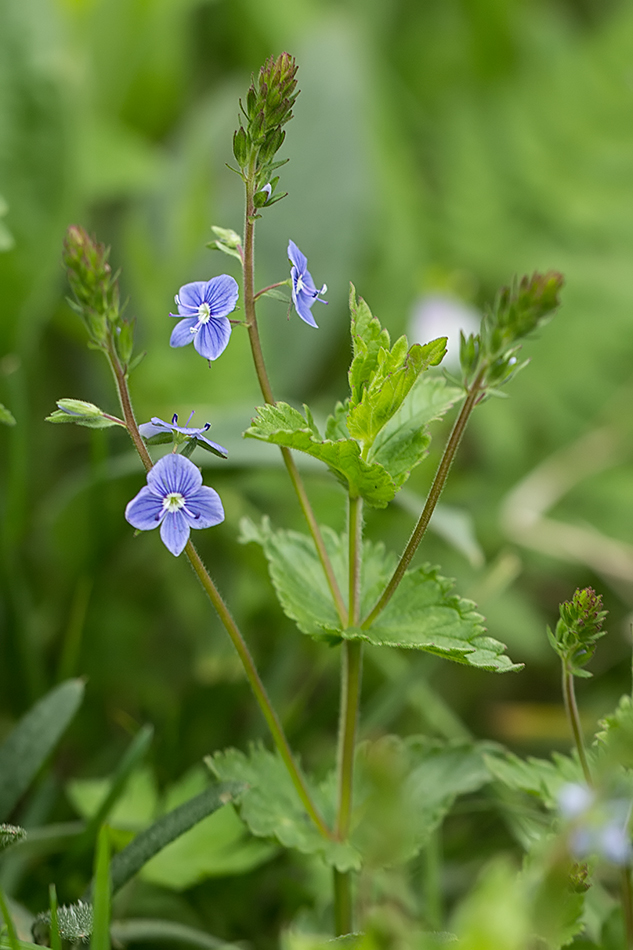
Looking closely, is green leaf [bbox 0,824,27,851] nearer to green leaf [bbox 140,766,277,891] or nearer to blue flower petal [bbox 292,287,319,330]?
green leaf [bbox 140,766,277,891]

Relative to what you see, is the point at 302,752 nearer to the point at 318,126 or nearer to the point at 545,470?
the point at 545,470

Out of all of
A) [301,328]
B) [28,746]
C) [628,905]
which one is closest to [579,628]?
[628,905]

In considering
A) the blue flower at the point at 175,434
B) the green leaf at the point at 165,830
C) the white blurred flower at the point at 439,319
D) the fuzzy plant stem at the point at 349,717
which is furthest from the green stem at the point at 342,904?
the white blurred flower at the point at 439,319

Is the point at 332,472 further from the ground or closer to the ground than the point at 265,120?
closer to the ground

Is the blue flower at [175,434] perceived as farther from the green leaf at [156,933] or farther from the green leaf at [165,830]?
the green leaf at [156,933]

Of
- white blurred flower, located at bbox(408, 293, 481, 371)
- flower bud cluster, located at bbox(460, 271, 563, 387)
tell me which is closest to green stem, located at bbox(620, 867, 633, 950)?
flower bud cluster, located at bbox(460, 271, 563, 387)

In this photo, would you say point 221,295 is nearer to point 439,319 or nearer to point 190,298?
point 190,298

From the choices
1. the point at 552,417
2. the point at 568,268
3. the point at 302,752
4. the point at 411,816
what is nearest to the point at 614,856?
the point at 411,816
